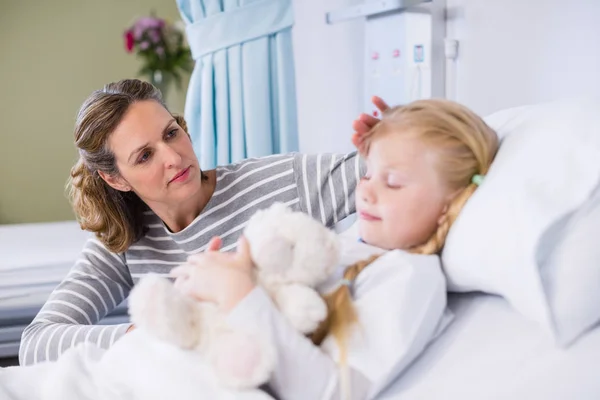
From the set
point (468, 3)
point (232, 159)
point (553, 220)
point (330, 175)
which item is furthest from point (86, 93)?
point (553, 220)

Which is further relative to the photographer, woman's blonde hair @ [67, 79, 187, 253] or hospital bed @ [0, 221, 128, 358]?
hospital bed @ [0, 221, 128, 358]

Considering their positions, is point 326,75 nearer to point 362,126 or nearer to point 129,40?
point 129,40

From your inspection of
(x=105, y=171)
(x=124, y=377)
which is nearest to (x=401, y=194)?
(x=124, y=377)

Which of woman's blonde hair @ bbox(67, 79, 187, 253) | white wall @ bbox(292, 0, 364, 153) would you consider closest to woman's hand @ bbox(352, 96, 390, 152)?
woman's blonde hair @ bbox(67, 79, 187, 253)

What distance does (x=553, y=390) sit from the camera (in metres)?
0.80

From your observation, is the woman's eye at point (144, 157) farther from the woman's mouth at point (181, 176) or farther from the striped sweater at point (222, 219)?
the striped sweater at point (222, 219)

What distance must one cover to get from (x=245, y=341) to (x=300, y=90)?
2.38 meters

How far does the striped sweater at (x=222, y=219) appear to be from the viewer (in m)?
1.48

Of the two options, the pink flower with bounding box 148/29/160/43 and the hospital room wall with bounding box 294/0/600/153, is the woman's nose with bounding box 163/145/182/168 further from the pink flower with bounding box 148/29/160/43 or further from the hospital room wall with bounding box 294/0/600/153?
the pink flower with bounding box 148/29/160/43

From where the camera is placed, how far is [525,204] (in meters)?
0.84

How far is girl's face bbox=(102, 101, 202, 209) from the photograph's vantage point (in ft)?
4.60

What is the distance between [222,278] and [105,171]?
725 mm

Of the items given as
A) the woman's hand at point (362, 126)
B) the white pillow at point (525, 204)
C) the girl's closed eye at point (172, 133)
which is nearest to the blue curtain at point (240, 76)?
the girl's closed eye at point (172, 133)

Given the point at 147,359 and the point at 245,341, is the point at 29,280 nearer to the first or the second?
the point at 147,359
